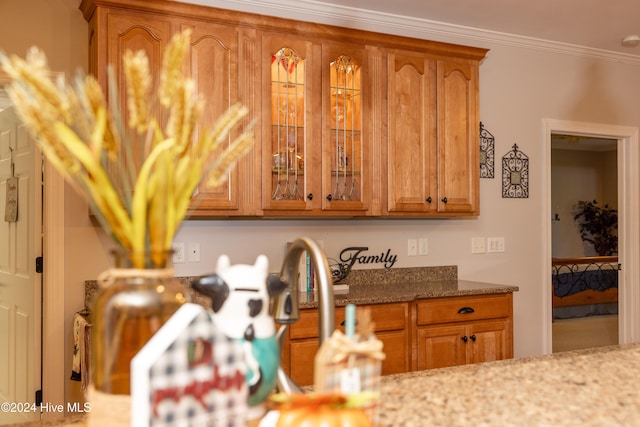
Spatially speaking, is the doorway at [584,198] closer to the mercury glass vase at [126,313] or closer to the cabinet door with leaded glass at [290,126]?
the cabinet door with leaded glass at [290,126]

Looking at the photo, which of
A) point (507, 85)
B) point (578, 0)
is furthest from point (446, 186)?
point (578, 0)

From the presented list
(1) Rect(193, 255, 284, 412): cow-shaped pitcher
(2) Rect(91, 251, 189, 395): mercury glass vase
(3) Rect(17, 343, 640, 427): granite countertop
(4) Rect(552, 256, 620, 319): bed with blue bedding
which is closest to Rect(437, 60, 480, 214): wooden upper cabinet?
(3) Rect(17, 343, 640, 427): granite countertop

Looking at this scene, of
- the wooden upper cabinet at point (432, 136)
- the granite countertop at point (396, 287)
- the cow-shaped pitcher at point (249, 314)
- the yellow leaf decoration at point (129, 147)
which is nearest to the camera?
the yellow leaf decoration at point (129, 147)

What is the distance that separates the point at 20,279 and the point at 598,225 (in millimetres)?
9515

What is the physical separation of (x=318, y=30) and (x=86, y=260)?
74.2 inches

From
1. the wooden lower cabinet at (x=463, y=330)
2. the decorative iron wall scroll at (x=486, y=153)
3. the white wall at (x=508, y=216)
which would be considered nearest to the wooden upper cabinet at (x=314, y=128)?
the white wall at (x=508, y=216)

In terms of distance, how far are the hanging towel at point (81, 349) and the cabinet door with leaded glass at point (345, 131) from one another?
145 cm

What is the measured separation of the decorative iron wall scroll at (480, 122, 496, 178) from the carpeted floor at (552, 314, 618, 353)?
2214 millimetres

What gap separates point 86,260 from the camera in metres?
3.09

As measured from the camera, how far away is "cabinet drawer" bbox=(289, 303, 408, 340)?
9.69 ft

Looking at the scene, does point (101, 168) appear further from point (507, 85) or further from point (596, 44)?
point (596, 44)

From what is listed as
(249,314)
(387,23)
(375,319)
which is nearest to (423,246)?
(375,319)

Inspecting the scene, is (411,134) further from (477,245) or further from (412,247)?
(477,245)

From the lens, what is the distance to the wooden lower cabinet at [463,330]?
3332 millimetres
